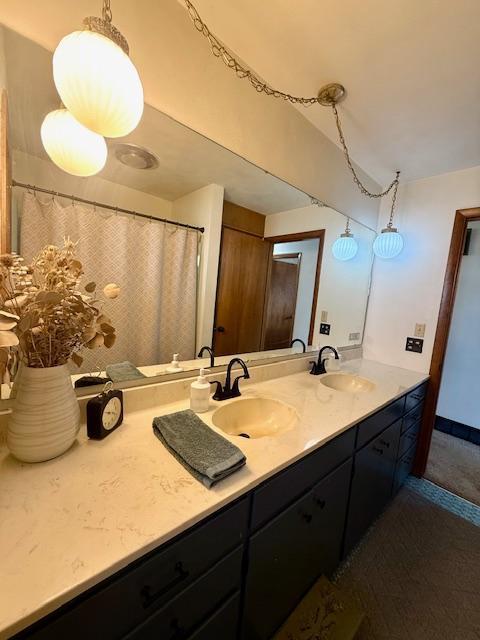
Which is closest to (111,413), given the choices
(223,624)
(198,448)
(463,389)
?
(198,448)

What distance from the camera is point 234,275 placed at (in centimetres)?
144

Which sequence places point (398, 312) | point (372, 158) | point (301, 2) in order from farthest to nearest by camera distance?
1. point (398, 312)
2. point (372, 158)
3. point (301, 2)

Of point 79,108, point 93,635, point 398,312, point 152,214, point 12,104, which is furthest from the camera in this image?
point 398,312

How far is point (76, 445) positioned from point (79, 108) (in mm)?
893

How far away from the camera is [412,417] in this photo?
1.80 meters

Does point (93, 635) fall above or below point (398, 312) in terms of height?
below

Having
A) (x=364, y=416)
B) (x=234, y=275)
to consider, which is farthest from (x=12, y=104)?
(x=364, y=416)

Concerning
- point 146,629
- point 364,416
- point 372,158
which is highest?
point 372,158

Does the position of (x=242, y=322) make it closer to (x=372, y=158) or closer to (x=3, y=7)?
(x=3, y=7)

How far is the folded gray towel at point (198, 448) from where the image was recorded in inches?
26.5

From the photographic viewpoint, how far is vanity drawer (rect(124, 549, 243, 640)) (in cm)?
56

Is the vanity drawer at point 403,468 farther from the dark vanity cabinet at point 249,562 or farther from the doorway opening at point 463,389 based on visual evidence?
the dark vanity cabinet at point 249,562

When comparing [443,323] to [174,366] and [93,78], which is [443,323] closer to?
[174,366]

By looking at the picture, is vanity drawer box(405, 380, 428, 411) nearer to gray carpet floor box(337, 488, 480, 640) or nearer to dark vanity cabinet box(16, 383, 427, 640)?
dark vanity cabinet box(16, 383, 427, 640)
